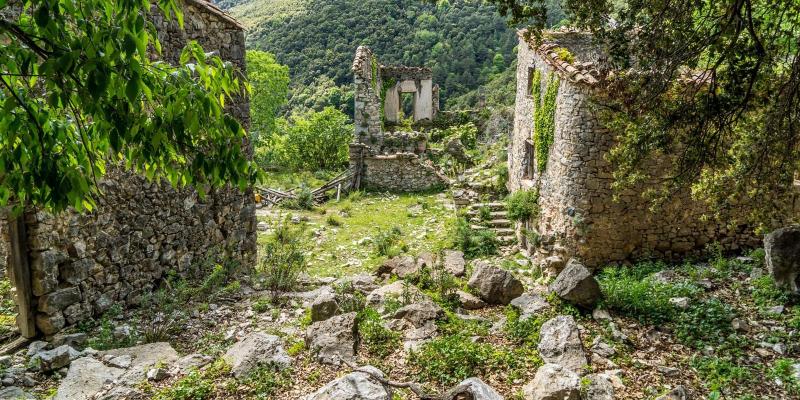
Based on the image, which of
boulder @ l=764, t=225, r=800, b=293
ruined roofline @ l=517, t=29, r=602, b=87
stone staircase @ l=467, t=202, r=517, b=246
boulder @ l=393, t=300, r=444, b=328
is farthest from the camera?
stone staircase @ l=467, t=202, r=517, b=246

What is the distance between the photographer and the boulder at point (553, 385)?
4.10 meters

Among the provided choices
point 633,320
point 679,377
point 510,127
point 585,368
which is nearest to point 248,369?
point 585,368

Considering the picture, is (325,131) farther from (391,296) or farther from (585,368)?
(585,368)

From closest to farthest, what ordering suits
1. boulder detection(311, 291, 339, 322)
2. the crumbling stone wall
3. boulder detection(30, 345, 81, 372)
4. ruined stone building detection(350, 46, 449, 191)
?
1. boulder detection(30, 345, 81, 372)
2. boulder detection(311, 291, 339, 322)
3. the crumbling stone wall
4. ruined stone building detection(350, 46, 449, 191)

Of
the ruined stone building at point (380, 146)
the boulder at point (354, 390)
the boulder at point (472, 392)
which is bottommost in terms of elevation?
the boulder at point (472, 392)

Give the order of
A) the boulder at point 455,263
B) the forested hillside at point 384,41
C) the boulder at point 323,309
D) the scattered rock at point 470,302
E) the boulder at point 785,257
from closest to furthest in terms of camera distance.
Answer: the boulder at point 323,309 → the boulder at point 785,257 → the scattered rock at point 470,302 → the boulder at point 455,263 → the forested hillside at point 384,41

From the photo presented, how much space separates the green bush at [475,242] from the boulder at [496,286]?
3520 mm

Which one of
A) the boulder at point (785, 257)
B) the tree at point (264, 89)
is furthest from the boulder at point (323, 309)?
the tree at point (264, 89)

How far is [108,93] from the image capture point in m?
2.56

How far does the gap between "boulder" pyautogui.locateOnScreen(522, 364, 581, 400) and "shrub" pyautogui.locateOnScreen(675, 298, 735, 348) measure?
2121 mm

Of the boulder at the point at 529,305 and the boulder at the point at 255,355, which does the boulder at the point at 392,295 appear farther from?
the boulder at the point at 255,355

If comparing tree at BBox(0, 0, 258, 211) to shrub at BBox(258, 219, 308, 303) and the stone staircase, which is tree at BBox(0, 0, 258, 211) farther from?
the stone staircase

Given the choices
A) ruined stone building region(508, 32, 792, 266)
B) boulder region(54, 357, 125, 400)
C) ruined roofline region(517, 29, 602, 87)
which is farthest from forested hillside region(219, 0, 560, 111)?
boulder region(54, 357, 125, 400)

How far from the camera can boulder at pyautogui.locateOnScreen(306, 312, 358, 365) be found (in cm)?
480
